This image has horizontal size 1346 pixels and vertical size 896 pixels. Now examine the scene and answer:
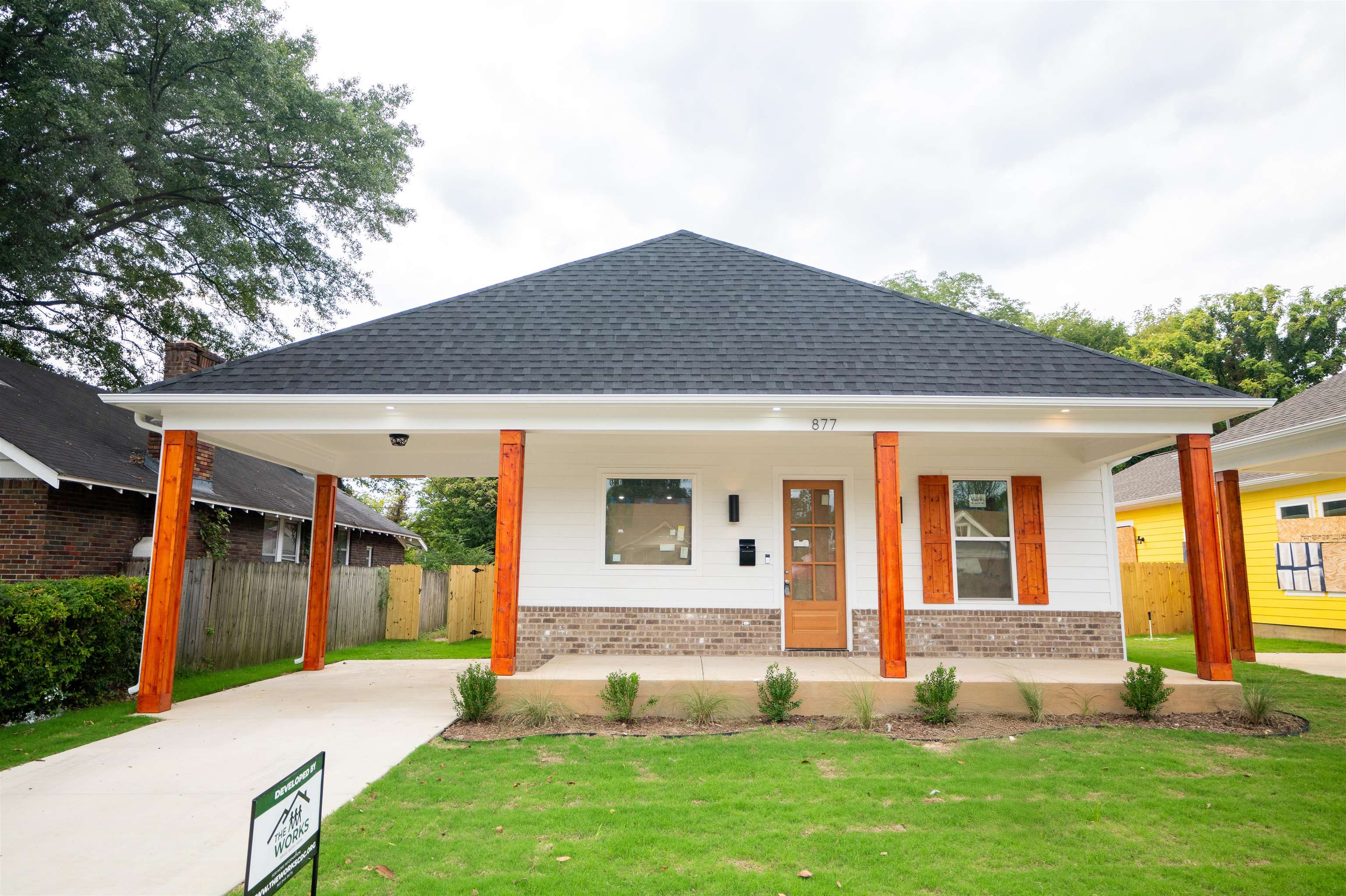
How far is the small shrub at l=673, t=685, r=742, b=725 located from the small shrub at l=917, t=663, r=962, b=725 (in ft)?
5.53

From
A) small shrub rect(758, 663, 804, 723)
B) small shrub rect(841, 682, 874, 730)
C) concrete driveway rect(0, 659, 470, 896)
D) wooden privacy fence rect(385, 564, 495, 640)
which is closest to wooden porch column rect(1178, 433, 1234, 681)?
small shrub rect(841, 682, 874, 730)

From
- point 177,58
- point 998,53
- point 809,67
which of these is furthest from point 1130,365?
point 809,67

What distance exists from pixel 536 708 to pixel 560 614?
6.72 feet

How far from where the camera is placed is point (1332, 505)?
12.7 meters

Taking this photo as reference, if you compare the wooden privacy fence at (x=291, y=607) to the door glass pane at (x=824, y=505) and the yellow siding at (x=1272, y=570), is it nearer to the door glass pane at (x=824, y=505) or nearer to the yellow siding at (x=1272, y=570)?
the door glass pane at (x=824, y=505)

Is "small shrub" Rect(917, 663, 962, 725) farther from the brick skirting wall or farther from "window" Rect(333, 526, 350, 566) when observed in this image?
"window" Rect(333, 526, 350, 566)

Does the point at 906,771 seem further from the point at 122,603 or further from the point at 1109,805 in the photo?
the point at 122,603

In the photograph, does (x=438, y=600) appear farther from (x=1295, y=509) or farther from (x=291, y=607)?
(x=1295, y=509)

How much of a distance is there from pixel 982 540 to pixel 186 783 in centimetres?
833

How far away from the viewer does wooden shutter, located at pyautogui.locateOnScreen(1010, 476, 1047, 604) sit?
27.9ft

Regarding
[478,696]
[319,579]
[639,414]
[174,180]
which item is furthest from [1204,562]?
[174,180]

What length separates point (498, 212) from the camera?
34.2 metres

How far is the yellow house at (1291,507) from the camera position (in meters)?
9.24

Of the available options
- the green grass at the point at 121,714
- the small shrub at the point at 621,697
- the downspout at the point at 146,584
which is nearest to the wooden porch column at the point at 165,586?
the downspout at the point at 146,584
